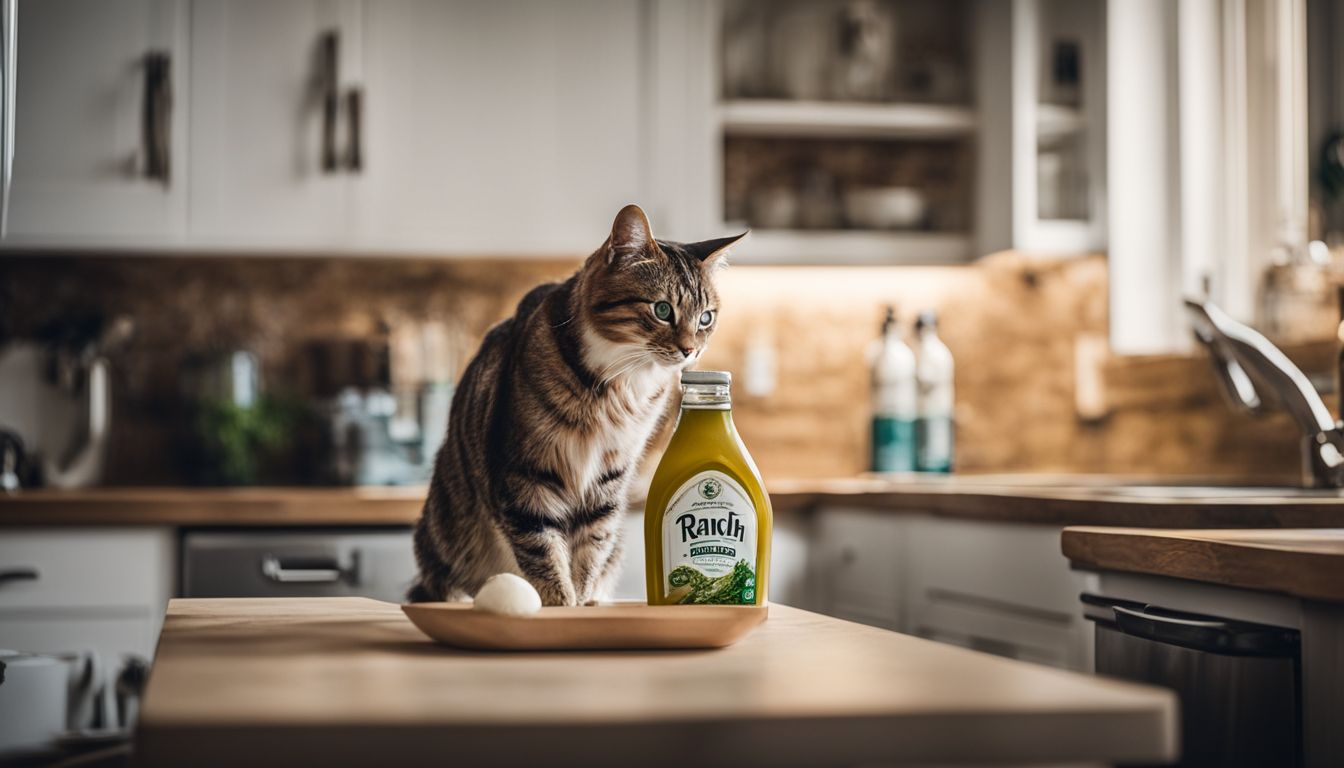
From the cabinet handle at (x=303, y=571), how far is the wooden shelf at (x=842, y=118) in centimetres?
133

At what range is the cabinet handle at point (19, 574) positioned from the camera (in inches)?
94.9

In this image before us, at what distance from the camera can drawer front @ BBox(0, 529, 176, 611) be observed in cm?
243

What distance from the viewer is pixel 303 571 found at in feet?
8.09

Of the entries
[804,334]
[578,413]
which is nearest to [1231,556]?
[578,413]

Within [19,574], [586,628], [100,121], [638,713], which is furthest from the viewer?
[100,121]

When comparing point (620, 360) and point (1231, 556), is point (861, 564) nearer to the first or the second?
point (1231, 556)

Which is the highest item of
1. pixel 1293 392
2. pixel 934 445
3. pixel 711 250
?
pixel 711 250

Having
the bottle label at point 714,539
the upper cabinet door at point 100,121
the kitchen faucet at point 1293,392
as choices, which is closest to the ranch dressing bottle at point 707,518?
the bottle label at point 714,539

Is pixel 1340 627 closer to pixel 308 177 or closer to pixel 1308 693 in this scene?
pixel 1308 693

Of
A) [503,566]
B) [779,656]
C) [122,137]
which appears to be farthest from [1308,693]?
[122,137]

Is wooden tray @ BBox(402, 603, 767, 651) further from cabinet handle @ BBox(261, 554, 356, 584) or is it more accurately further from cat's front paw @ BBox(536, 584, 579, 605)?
cabinet handle @ BBox(261, 554, 356, 584)

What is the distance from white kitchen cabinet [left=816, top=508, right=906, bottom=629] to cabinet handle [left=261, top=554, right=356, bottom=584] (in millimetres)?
942

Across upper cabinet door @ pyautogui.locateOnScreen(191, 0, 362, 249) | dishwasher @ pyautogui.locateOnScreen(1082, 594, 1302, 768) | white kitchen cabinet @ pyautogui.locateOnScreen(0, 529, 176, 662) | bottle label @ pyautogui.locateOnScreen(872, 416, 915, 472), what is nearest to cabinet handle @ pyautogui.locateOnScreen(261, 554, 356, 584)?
white kitchen cabinet @ pyautogui.locateOnScreen(0, 529, 176, 662)

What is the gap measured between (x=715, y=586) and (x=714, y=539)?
1.4 inches
